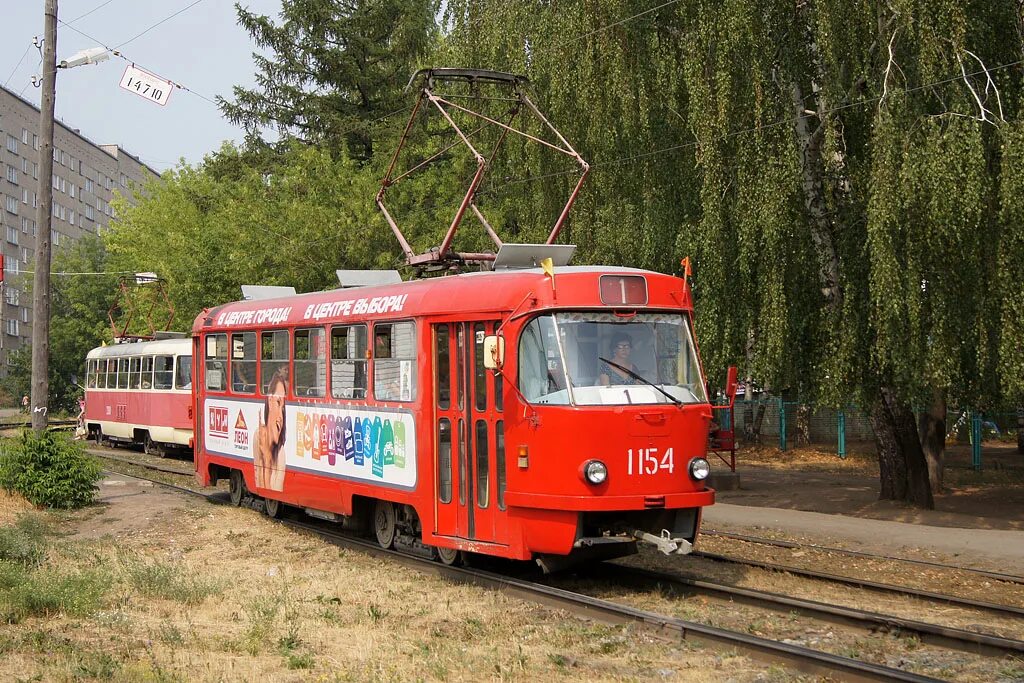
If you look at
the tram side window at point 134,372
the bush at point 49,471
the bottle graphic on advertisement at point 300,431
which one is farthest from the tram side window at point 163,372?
the bottle graphic on advertisement at point 300,431

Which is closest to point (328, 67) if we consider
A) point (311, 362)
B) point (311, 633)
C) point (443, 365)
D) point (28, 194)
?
point (311, 362)

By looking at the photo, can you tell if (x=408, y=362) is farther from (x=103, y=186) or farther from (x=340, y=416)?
(x=103, y=186)

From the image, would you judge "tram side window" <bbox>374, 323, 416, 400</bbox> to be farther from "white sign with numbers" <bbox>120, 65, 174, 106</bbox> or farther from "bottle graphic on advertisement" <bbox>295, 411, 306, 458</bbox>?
"white sign with numbers" <bbox>120, 65, 174, 106</bbox>

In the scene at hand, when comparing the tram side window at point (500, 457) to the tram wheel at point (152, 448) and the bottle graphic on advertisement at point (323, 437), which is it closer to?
the bottle graphic on advertisement at point (323, 437)

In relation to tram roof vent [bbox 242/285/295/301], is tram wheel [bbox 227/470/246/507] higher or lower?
lower

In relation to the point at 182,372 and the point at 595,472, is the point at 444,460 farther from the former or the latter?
the point at 182,372

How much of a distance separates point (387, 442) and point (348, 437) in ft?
3.55

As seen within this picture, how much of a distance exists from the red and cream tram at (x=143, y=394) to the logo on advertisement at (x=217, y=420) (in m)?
7.24

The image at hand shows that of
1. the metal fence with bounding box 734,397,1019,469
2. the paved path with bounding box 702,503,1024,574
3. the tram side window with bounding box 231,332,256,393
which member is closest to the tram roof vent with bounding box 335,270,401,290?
the tram side window with bounding box 231,332,256,393

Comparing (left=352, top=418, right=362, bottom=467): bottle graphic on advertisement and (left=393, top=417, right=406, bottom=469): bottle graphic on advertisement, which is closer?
(left=393, top=417, right=406, bottom=469): bottle graphic on advertisement

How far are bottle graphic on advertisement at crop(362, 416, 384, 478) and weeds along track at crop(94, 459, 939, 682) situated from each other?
1011 millimetres

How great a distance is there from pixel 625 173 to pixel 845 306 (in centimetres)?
489

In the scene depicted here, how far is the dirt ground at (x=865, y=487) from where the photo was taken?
18.2m

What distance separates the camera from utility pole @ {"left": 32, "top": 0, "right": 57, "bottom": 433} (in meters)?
19.5
